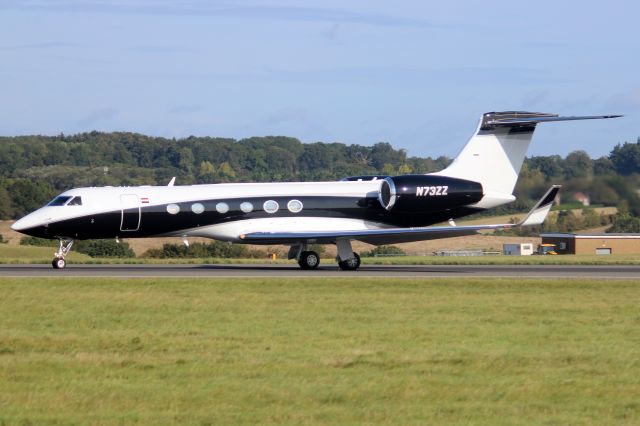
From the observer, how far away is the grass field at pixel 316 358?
10.9 meters

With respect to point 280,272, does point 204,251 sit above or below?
above

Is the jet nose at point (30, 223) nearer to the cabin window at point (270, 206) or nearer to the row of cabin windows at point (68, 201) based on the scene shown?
the row of cabin windows at point (68, 201)

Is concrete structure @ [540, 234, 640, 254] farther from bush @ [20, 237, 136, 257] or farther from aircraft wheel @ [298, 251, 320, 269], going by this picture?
aircraft wheel @ [298, 251, 320, 269]

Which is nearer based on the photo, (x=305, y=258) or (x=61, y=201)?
(x=61, y=201)

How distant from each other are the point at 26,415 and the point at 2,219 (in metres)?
82.5

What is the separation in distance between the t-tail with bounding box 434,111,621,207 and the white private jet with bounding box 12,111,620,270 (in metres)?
0.03

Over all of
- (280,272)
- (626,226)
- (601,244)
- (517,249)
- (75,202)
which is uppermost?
(626,226)

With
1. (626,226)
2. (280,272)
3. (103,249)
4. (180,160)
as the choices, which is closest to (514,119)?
(280,272)

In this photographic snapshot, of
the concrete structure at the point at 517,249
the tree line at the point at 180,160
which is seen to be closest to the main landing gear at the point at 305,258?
the concrete structure at the point at 517,249

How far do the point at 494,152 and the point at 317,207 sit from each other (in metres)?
6.75

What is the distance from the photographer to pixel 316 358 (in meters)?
14.2

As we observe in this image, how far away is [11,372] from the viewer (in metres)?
13.1

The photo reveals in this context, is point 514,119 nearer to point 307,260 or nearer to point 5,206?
point 307,260

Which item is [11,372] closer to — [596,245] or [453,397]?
[453,397]
